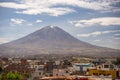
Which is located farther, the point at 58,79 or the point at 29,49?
the point at 29,49

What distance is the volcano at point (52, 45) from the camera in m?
36.9

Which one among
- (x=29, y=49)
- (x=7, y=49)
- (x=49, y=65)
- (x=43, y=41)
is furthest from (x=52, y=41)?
(x=49, y=65)

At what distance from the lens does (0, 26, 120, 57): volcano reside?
36.9 m

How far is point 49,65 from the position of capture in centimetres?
1459

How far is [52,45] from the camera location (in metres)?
38.7

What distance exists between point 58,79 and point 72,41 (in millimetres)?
31468

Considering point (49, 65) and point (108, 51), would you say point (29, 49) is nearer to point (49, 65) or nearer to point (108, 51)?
point (108, 51)

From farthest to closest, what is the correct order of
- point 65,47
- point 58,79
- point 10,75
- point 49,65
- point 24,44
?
1. point 65,47
2. point 24,44
3. point 49,65
4. point 10,75
5. point 58,79

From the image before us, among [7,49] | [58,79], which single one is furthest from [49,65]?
[7,49]

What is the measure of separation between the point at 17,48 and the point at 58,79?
29.1 meters

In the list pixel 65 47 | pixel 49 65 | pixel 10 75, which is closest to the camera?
pixel 10 75

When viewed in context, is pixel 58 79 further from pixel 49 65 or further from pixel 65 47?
pixel 65 47

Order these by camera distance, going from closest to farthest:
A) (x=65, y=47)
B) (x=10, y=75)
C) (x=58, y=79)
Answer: (x=58, y=79) < (x=10, y=75) < (x=65, y=47)

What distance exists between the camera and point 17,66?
42.5 ft
